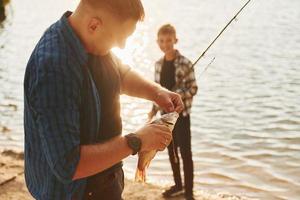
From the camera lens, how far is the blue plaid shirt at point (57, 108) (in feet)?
6.68

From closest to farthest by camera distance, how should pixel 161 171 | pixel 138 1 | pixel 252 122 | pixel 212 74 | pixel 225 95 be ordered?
1. pixel 138 1
2. pixel 161 171
3. pixel 252 122
4. pixel 225 95
5. pixel 212 74

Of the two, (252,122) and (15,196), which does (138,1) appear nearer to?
(15,196)

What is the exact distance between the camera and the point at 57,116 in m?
2.03

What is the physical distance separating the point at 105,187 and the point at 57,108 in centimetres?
79

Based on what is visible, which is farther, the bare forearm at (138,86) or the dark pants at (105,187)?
the bare forearm at (138,86)

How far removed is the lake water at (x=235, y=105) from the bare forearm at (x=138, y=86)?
17.0 inches

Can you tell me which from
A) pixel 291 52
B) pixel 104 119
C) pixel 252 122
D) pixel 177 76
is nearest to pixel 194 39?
pixel 291 52

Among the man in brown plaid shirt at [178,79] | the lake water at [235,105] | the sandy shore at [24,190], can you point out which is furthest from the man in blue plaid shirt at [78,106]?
the sandy shore at [24,190]

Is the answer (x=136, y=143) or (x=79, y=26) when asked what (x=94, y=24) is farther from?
(x=136, y=143)

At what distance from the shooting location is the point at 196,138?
969cm

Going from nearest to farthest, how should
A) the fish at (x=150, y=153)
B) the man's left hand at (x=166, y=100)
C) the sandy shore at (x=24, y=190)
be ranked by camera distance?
the fish at (x=150, y=153) → the man's left hand at (x=166, y=100) → the sandy shore at (x=24, y=190)

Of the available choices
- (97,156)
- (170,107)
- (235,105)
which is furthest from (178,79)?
(235,105)

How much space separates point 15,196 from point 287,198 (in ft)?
12.8

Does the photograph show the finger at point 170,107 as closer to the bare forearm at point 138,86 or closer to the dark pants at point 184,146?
the bare forearm at point 138,86
